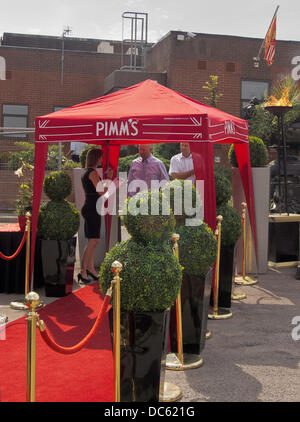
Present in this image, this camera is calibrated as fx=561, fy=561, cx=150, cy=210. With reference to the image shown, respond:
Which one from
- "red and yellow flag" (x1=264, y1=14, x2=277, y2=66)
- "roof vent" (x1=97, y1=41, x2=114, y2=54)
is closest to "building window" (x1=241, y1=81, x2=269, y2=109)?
"red and yellow flag" (x1=264, y1=14, x2=277, y2=66)

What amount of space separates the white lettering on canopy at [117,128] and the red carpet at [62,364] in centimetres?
225

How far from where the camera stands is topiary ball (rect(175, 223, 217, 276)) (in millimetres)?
5246

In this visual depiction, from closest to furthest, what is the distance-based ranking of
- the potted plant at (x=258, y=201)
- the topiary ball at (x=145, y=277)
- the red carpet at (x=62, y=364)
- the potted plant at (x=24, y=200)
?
the topiary ball at (x=145, y=277) < the red carpet at (x=62, y=364) < the potted plant at (x=24, y=200) < the potted plant at (x=258, y=201)

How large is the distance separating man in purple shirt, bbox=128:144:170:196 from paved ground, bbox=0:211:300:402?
2.28 metres

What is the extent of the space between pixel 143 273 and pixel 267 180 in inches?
254

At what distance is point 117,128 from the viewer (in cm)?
705

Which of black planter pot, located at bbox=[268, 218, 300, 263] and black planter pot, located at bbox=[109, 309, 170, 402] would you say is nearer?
black planter pot, located at bbox=[109, 309, 170, 402]

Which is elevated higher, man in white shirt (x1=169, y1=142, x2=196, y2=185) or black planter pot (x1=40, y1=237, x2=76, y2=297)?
man in white shirt (x1=169, y1=142, x2=196, y2=185)

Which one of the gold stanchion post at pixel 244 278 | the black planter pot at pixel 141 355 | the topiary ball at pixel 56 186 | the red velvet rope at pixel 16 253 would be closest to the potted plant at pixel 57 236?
the topiary ball at pixel 56 186

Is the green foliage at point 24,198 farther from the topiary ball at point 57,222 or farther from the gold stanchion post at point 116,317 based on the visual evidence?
the gold stanchion post at point 116,317

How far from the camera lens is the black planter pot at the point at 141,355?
12.8 ft

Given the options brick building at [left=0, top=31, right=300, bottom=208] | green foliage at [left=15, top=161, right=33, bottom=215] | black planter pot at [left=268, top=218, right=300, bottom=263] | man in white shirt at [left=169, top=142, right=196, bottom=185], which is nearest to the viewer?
green foliage at [left=15, top=161, right=33, bottom=215]

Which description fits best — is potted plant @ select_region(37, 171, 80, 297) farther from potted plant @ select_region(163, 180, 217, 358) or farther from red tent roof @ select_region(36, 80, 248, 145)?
potted plant @ select_region(163, 180, 217, 358)

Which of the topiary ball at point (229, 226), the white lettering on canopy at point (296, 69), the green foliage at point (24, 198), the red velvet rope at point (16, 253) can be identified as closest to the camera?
the topiary ball at point (229, 226)
